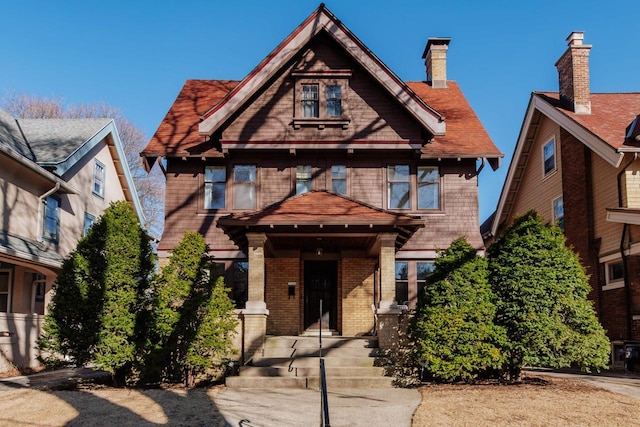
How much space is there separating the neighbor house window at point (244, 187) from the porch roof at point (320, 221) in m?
2.43

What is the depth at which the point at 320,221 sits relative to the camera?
1415 cm

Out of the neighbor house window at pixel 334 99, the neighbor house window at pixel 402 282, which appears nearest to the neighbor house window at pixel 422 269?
the neighbor house window at pixel 402 282

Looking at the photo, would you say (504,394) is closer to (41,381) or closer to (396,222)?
(396,222)

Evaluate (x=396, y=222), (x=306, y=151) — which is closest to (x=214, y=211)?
(x=306, y=151)

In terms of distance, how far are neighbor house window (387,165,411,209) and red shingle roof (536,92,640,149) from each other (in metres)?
5.45

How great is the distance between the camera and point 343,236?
15.0 metres

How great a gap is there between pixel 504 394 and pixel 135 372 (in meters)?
6.89

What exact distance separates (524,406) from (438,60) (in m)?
14.3

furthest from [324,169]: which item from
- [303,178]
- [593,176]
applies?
[593,176]

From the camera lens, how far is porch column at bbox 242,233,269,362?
44.7ft

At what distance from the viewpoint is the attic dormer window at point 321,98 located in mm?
17641

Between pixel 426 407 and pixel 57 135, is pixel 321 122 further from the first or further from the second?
pixel 57 135

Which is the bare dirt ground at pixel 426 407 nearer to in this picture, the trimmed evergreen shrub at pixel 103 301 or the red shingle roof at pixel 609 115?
the trimmed evergreen shrub at pixel 103 301

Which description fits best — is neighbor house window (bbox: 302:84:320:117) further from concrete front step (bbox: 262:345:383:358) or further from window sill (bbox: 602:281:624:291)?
window sill (bbox: 602:281:624:291)
